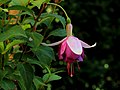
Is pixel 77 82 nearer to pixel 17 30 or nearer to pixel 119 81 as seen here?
pixel 119 81

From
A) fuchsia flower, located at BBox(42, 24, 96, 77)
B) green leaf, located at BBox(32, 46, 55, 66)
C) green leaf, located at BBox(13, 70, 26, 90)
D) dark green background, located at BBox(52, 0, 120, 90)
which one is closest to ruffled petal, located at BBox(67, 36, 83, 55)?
fuchsia flower, located at BBox(42, 24, 96, 77)

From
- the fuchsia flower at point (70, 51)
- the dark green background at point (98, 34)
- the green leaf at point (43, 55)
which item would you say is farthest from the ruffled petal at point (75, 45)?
the dark green background at point (98, 34)

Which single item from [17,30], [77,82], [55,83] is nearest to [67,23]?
[17,30]

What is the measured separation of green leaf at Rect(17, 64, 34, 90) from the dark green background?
2195 millimetres

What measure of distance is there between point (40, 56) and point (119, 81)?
254cm

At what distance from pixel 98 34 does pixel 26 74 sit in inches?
108

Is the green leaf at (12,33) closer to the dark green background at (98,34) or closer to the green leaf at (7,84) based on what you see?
the green leaf at (7,84)

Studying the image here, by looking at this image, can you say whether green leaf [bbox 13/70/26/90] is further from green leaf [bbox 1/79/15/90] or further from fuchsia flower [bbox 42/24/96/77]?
fuchsia flower [bbox 42/24/96/77]

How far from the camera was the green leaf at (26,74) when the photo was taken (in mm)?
1419

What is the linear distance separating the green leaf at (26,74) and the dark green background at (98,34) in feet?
7.20

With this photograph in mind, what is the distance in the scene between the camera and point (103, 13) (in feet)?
13.7

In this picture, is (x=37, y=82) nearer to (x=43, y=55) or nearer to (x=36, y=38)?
(x=43, y=55)

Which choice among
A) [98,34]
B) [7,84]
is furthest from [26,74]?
[98,34]

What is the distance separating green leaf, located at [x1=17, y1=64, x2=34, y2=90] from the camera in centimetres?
142
